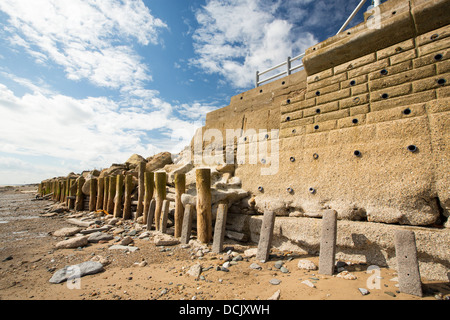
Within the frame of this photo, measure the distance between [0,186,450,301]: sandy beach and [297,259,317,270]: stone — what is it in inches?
2.3

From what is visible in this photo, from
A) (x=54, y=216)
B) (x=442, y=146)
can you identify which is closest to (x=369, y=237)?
(x=442, y=146)

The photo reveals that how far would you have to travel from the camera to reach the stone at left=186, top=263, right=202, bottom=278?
138 inches

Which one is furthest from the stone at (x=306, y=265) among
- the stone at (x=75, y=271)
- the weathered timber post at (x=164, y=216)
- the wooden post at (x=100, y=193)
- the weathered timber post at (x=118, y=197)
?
the wooden post at (x=100, y=193)

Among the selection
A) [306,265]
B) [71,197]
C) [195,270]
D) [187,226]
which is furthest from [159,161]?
[306,265]

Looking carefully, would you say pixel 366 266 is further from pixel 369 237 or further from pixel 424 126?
pixel 424 126

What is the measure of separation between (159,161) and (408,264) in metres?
12.5

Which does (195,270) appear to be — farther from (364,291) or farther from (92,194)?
(92,194)

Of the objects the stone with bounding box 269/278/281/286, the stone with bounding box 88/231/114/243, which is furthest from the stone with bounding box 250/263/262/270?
the stone with bounding box 88/231/114/243

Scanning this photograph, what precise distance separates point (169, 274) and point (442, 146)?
473 centimetres

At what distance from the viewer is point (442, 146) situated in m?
3.02

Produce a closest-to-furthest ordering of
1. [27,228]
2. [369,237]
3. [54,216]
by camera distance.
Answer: [369,237] < [27,228] < [54,216]

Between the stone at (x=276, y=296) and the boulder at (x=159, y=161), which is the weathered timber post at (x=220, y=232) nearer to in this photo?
the stone at (x=276, y=296)

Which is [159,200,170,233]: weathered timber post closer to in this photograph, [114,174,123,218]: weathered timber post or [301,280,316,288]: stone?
[114,174,123,218]: weathered timber post

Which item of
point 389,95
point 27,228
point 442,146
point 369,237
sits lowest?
point 27,228
